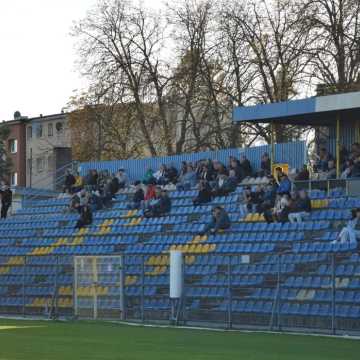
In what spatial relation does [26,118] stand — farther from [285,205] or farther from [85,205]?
[285,205]

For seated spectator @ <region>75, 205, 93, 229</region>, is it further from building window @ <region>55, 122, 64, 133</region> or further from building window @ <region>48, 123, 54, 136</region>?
building window @ <region>48, 123, 54, 136</region>

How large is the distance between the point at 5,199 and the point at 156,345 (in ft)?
84.3

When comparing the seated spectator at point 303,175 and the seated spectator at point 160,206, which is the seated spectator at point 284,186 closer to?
the seated spectator at point 303,175

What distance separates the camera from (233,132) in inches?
2190

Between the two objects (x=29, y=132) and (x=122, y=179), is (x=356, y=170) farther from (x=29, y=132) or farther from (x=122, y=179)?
(x=29, y=132)

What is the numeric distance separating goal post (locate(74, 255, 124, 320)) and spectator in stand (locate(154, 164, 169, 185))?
10283 mm

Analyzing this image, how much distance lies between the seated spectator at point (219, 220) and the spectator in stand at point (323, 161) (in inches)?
144

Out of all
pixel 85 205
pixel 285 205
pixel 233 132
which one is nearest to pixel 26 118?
pixel 233 132

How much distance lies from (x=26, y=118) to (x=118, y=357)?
8420 cm

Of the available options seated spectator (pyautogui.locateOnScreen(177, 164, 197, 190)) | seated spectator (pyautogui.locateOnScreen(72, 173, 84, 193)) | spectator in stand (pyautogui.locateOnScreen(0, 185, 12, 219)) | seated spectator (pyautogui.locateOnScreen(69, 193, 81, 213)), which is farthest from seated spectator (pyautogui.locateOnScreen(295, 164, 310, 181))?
spectator in stand (pyautogui.locateOnScreen(0, 185, 12, 219))

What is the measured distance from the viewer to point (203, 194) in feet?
122

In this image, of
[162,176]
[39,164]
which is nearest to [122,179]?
[162,176]

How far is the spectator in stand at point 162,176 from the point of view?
136 feet

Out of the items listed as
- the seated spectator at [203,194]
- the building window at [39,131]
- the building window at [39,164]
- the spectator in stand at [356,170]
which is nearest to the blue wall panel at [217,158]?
the seated spectator at [203,194]
